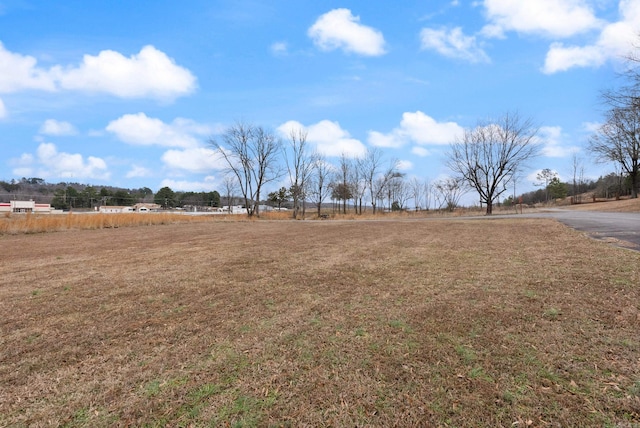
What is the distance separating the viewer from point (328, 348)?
257 cm

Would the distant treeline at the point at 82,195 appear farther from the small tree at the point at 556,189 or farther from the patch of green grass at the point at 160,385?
the small tree at the point at 556,189

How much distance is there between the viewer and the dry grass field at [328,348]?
1818mm

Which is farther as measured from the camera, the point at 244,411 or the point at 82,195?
the point at 82,195

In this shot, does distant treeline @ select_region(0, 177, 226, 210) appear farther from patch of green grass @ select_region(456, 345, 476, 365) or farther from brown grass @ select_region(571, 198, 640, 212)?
brown grass @ select_region(571, 198, 640, 212)

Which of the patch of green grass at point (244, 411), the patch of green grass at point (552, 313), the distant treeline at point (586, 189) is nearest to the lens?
the patch of green grass at point (244, 411)

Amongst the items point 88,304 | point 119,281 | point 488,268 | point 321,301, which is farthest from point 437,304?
point 119,281

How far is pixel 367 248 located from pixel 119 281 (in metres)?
5.59

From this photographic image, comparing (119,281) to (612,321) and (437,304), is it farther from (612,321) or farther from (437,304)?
(612,321)

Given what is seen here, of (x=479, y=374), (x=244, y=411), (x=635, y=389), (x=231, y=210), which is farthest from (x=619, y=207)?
(x=231, y=210)

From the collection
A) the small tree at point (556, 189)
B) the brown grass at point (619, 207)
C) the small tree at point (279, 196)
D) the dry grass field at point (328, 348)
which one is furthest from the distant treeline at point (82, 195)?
the small tree at point (556, 189)

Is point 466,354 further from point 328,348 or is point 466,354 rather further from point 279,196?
point 279,196

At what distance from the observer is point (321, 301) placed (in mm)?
3775

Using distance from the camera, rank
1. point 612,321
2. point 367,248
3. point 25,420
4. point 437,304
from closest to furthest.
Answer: point 25,420, point 612,321, point 437,304, point 367,248

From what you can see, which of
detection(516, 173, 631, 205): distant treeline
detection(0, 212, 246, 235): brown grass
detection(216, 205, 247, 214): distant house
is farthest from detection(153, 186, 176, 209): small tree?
detection(516, 173, 631, 205): distant treeline
